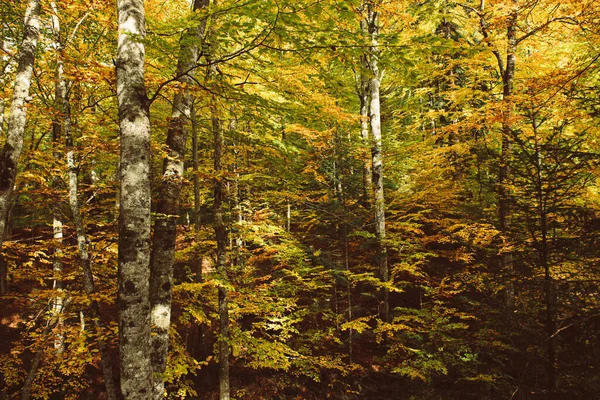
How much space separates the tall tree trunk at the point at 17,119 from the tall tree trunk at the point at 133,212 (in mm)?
3533

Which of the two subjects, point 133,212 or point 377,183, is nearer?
point 133,212

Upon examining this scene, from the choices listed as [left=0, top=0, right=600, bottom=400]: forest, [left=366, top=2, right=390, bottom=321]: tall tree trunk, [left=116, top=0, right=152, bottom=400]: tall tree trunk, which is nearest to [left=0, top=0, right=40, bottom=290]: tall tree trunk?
[left=0, top=0, right=600, bottom=400]: forest

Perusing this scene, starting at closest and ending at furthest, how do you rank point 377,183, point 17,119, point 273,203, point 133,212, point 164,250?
point 133,212, point 164,250, point 17,119, point 377,183, point 273,203

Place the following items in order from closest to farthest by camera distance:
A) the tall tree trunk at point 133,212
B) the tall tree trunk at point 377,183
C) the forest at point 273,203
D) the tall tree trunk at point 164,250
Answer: the tall tree trunk at point 133,212, the forest at point 273,203, the tall tree trunk at point 164,250, the tall tree trunk at point 377,183

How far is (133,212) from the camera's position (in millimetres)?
2945

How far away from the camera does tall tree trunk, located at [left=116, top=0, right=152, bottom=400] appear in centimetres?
285

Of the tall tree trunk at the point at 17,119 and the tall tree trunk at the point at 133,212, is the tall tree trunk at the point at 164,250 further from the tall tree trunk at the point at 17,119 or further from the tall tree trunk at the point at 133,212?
the tall tree trunk at the point at 17,119

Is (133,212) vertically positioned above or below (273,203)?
below

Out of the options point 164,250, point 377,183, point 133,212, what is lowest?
point 164,250

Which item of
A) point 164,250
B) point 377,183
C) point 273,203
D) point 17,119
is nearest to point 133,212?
point 164,250

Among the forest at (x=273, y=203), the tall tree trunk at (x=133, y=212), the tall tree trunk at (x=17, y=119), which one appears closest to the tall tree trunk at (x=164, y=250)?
the forest at (x=273, y=203)

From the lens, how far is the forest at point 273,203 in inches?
132

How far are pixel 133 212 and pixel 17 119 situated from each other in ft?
13.8

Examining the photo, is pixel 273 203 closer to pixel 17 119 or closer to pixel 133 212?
pixel 17 119
